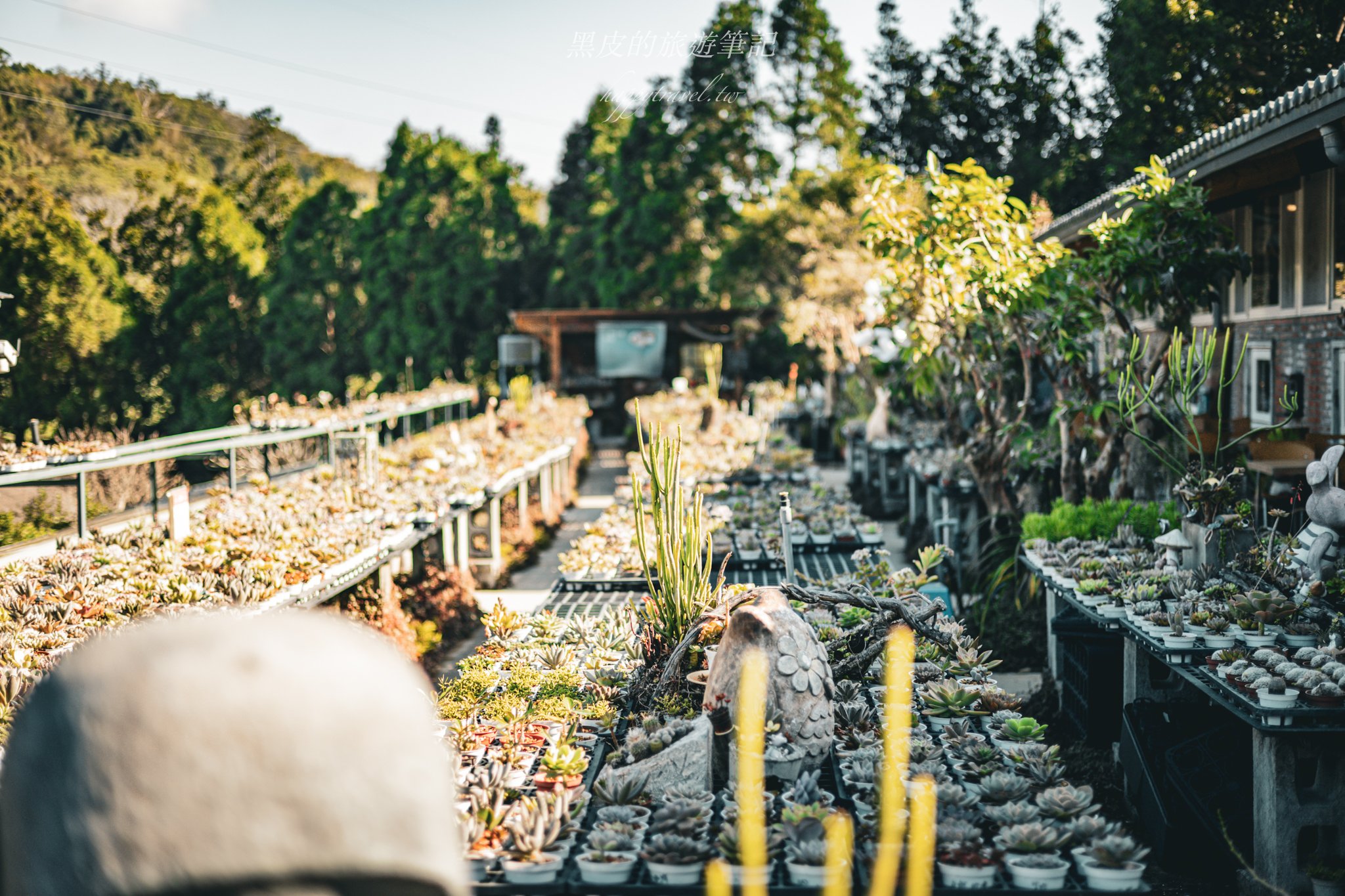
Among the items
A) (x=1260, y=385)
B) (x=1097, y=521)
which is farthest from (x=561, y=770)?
(x=1260, y=385)

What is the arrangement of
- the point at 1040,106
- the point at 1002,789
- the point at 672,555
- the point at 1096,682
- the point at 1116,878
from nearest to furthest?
the point at 1116,878 < the point at 1002,789 < the point at 672,555 < the point at 1096,682 < the point at 1040,106

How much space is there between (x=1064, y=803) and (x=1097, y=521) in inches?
146

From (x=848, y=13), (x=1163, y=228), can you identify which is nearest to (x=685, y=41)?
(x=1163, y=228)

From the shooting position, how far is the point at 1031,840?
107 inches

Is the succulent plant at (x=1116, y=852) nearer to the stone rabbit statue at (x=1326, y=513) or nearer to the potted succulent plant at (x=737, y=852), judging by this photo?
the potted succulent plant at (x=737, y=852)

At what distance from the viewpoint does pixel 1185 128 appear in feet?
49.3

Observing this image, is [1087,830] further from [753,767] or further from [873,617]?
[873,617]

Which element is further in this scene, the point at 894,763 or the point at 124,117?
the point at 124,117

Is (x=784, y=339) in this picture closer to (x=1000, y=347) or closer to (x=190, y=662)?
(x=1000, y=347)

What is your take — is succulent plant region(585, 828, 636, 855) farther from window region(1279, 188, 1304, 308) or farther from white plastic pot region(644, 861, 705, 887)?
window region(1279, 188, 1304, 308)

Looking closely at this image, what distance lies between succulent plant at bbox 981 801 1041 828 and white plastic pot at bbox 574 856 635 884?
37.3 inches

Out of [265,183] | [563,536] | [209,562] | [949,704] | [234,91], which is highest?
[234,91]

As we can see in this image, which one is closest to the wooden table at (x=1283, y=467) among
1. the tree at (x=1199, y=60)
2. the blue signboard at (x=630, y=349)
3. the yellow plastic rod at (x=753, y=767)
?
the yellow plastic rod at (x=753, y=767)

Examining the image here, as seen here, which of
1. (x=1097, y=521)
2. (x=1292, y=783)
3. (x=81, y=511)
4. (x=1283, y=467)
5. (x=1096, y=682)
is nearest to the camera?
(x=1292, y=783)
